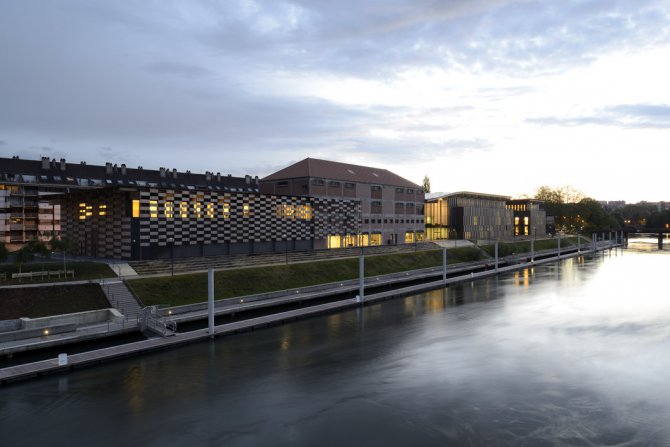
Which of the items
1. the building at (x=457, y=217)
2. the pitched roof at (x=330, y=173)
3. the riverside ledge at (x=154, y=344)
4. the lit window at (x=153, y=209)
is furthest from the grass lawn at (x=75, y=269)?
the building at (x=457, y=217)

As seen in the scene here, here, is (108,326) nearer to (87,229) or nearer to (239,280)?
(239,280)

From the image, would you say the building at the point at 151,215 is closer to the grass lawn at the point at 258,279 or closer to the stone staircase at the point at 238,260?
the stone staircase at the point at 238,260

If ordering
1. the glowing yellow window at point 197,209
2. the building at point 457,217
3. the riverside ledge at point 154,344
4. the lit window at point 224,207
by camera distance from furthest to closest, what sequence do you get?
1. the building at point 457,217
2. the lit window at point 224,207
3. the glowing yellow window at point 197,209
4. the riverside ledge at point 154,344

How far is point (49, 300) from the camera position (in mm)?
42500

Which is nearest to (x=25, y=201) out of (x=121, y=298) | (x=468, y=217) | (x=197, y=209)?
(x=197, y=209)

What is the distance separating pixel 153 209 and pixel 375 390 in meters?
46.4

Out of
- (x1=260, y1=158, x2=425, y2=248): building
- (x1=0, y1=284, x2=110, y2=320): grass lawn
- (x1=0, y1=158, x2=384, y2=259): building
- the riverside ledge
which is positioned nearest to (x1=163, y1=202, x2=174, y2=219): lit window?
(x1=0, y1=158, x2=384, y2=259): building

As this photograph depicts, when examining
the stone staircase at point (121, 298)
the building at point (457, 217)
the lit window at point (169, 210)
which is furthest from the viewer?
the building at point (457, 217)

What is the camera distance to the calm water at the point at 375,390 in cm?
2367

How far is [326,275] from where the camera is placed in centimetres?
7056

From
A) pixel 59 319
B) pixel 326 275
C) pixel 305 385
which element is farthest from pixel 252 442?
pixel 326 275

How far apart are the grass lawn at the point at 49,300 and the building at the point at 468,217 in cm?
9899

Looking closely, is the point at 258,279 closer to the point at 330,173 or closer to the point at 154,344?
the point at 154,344

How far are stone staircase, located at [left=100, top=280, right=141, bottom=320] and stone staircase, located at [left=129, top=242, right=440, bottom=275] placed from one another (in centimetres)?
768
